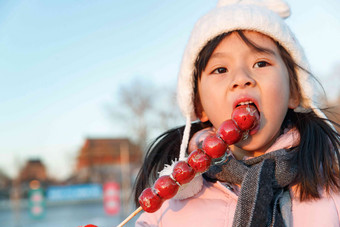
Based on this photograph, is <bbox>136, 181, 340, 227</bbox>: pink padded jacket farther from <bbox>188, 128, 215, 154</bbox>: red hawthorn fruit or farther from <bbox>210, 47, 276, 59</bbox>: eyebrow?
<bbox>210, 47, 276, 59</bbox>: eyebrow

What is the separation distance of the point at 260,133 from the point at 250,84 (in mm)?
198

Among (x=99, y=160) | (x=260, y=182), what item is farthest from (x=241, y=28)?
(x=99, y=160)

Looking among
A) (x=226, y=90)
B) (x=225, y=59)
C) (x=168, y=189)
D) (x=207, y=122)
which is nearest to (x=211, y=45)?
(x=225, y=59)

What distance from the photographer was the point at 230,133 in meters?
1.43

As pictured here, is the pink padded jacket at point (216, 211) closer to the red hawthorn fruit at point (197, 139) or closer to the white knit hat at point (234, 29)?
the white knit hat at point (234, 29)

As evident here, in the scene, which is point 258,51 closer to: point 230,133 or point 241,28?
point 241,28

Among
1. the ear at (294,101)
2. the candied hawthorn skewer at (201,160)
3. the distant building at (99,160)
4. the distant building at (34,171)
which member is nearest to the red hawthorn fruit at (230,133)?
the candied hawthorn skewer at (201,160)

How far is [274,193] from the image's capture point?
1.46 m

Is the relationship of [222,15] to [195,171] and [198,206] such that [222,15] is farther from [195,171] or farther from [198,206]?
[198,206]

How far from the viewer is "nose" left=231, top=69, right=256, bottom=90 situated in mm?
1476

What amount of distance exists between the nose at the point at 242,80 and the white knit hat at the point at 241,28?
23cm

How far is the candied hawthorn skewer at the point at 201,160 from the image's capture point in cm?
142

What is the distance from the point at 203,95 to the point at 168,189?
0.48 metres

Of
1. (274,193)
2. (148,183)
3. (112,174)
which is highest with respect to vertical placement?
(274,193)
